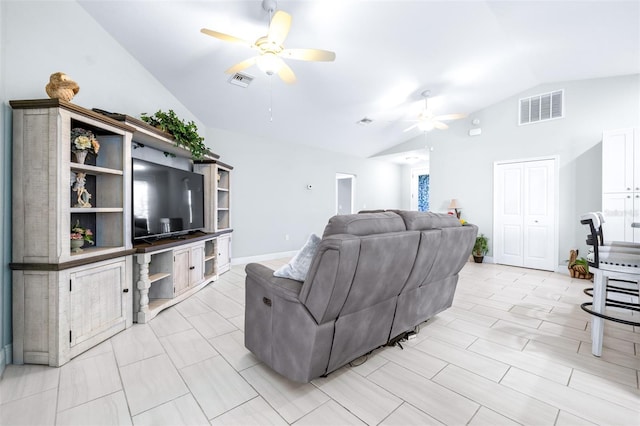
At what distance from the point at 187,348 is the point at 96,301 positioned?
2.70ft

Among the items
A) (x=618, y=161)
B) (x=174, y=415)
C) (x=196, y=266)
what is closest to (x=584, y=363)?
(x=174, y=415)

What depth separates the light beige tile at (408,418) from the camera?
1.43 meters

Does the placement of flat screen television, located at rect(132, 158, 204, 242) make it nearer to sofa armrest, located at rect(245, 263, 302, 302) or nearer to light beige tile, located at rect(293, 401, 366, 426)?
sofa armrest, located at rect(245, 263, 302, 302)

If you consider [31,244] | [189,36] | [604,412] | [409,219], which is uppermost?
[189,36]

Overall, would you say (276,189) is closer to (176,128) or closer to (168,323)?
(176,128)

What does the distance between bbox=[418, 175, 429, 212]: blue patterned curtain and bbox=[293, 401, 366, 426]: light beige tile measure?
320 inches

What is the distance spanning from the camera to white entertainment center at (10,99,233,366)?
1939 mm

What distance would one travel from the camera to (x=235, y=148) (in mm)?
5223

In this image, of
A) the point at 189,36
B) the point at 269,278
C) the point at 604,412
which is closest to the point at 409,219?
the point at 269,278

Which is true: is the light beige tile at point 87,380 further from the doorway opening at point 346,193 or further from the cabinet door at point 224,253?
the doorway opening at point 346,193

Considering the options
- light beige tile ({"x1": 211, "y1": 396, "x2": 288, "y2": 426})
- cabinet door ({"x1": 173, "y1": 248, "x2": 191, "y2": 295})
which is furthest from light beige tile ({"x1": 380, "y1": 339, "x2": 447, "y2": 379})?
cabinet door ({"x1": 173, "y1": 248, "x2": 191, "y2": 295})

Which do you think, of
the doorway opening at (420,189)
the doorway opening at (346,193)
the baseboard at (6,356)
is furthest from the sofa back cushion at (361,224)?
the doorway opening at (420,189)

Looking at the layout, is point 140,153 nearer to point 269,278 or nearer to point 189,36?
point 189,36

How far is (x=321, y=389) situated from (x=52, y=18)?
3491 millimetres
